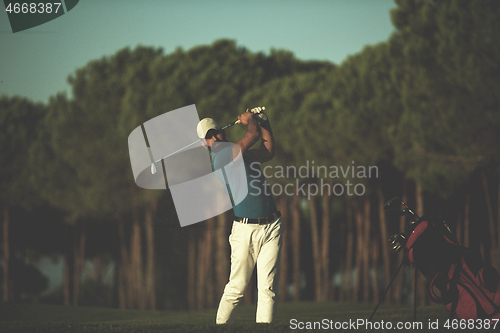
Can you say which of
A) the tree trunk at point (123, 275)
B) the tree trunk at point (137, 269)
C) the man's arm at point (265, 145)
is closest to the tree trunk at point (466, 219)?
the tree trunk at point (137, 269)

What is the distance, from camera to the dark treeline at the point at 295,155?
12.9m

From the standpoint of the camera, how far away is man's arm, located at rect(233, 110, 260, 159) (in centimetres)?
523

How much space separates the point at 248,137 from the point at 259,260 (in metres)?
1.09

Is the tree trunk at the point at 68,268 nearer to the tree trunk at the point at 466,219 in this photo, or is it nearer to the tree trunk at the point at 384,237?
the tree trunk at the point at 384,237

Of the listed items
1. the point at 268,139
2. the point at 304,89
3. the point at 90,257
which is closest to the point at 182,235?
the point at 90,257

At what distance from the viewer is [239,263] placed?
5281mm

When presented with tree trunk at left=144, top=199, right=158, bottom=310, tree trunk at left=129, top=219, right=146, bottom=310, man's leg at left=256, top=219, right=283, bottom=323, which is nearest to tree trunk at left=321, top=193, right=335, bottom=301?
tree trunk at left=144, top=199, right=158, bottom=310

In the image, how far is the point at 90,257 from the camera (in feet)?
93.1

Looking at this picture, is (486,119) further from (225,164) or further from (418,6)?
(225,164)

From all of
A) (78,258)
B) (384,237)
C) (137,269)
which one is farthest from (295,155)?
(78,258)

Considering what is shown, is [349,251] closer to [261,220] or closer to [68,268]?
[68,268]

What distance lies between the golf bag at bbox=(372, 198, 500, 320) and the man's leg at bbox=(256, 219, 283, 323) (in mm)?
1005

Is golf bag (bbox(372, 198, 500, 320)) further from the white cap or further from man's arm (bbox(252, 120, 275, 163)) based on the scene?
the white cap

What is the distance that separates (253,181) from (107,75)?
17071 millimetres
